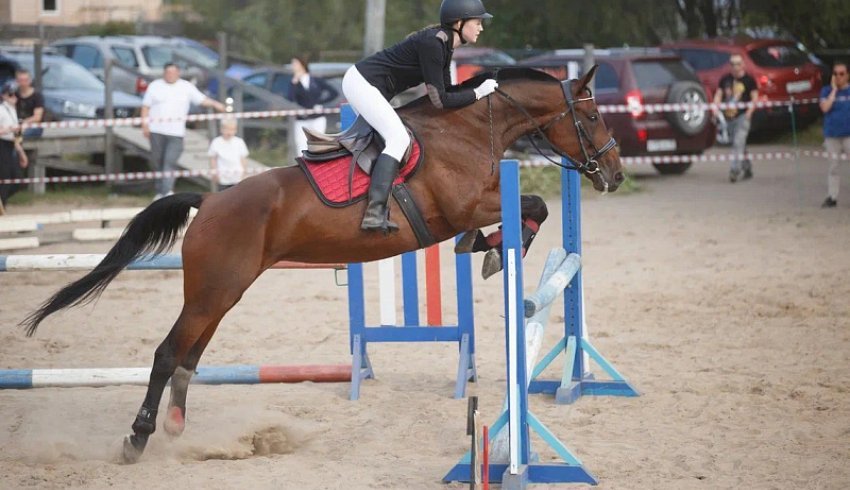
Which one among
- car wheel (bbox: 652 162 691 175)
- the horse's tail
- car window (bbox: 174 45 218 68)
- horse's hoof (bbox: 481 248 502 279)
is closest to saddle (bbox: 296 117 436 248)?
horse's hoof (bbox: 481 248 502 279)

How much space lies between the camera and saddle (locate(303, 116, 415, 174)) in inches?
239

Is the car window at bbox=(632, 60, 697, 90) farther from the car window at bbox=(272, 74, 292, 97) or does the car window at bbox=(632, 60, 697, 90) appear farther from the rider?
the rider

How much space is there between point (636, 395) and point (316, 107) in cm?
1031

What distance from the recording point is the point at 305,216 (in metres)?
6.01

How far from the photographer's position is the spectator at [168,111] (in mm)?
14797

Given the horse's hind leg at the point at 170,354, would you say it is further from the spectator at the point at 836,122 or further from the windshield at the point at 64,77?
the windshield at the point at 64,77

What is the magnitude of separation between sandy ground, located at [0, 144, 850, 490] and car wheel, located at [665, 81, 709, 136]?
17.8ft

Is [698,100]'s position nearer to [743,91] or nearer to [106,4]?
[743,91]

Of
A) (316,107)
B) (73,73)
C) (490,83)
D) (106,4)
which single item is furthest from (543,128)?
(106,4)

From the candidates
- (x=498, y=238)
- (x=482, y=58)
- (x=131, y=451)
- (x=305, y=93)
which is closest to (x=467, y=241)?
(x=498, y=238)

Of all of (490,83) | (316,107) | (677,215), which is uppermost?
(490,83)

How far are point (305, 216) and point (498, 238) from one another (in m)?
1.06

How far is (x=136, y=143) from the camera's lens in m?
17.4

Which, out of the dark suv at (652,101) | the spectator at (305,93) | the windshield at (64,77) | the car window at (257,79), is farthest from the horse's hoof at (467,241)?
the car window at (257,79)
